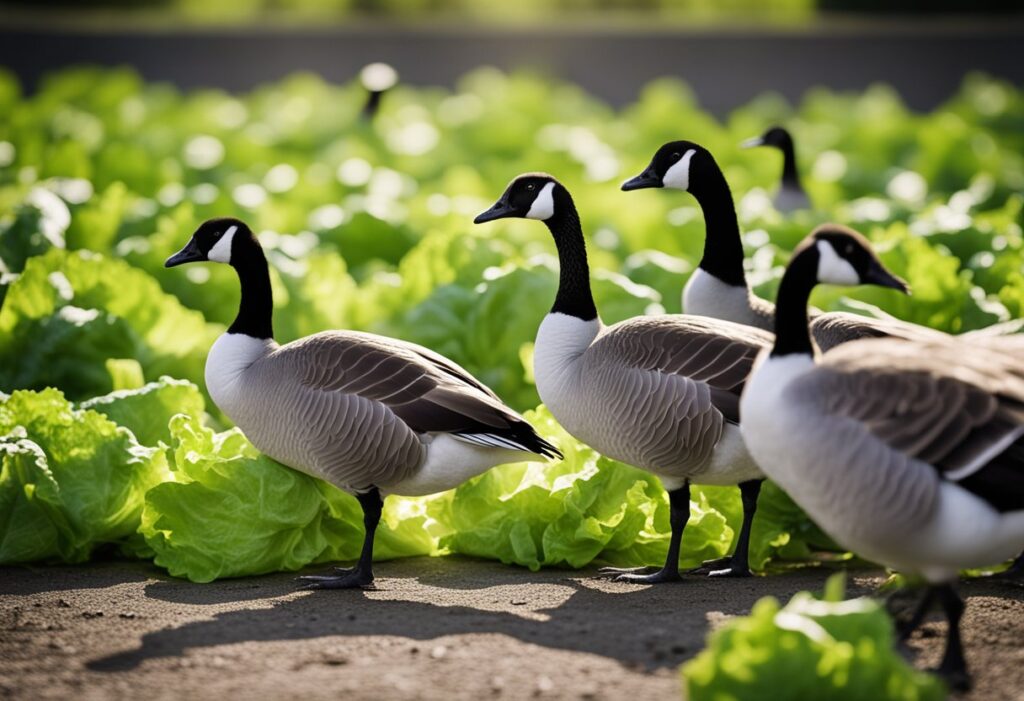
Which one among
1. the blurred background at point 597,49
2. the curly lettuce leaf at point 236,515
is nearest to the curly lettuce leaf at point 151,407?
the curly lettuce leaf at point 236,515

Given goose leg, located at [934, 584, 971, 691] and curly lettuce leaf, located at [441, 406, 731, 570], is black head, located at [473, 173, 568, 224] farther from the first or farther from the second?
goose leg, located at [934, 584, 971, 691]

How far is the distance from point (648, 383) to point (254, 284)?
6.06 ft

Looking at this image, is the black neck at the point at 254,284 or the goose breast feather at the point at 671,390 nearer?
the goose breast feather at the point at 671,390

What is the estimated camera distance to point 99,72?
2075cm

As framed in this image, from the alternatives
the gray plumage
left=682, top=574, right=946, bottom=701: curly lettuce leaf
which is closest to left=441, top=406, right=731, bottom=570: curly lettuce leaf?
the gray plumage

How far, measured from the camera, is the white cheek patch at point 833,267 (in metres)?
4.45

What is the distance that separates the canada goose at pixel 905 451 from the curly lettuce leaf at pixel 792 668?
0.62 meters

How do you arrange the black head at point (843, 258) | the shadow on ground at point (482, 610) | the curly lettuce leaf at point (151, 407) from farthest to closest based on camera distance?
the curly lettuce leaf at point (151, 407), the shadow on ground at point (482, 610), the black head at point (843, 258)

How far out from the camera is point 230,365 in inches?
237

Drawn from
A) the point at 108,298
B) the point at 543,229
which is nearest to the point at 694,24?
the point at 543,229

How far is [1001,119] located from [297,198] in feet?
31.7

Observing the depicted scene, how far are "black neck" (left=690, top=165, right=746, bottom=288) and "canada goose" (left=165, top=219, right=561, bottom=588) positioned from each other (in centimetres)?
160

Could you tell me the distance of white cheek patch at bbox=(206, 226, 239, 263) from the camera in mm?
6133

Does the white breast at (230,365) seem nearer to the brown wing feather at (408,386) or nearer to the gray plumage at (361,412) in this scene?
the gray plumage at (361,412)
